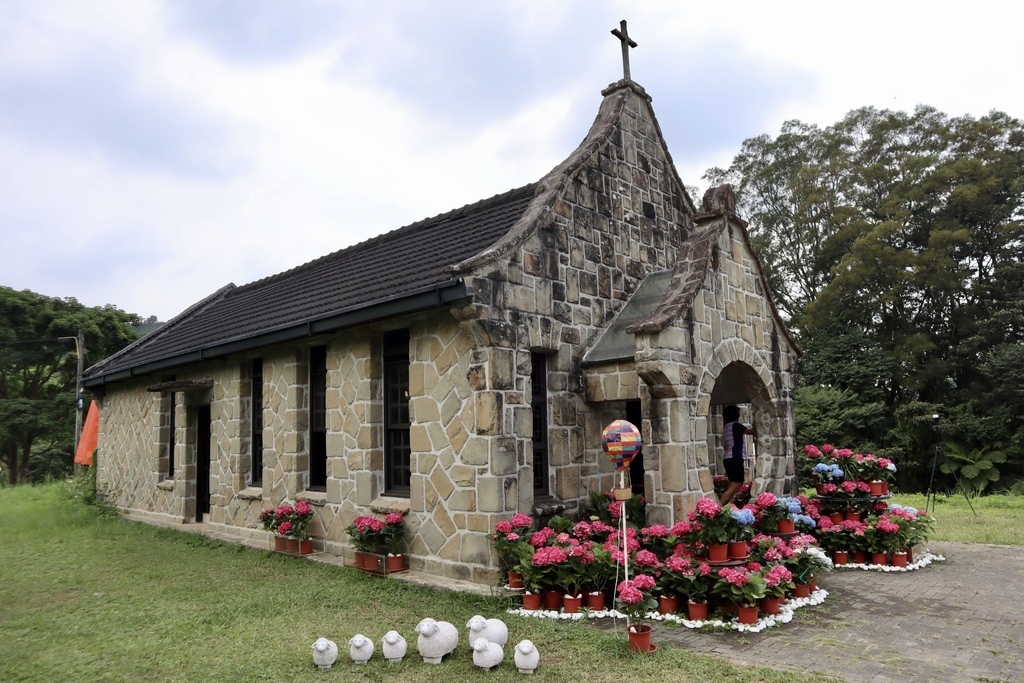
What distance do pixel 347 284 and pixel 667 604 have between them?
675 centimetres

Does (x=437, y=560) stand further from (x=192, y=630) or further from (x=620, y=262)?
(x=620, y=262)

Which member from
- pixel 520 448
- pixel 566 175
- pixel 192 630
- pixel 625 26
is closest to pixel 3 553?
pixel 192 630

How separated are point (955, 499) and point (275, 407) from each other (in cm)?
1663

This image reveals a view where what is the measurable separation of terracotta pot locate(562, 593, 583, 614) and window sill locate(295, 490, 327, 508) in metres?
4.49

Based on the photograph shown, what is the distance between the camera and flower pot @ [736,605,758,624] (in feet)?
19.9

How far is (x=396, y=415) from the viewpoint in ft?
29.8

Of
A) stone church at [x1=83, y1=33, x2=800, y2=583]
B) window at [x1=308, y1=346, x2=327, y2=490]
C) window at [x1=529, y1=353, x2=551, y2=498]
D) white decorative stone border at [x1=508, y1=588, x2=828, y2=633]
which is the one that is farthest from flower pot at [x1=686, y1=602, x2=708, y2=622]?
window at [x1=308, y1=346, x2=327, y2=490]

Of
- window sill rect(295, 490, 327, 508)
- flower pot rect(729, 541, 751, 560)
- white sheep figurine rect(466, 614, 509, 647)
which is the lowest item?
white sheep figurine rect(466, 614, 509, 647)

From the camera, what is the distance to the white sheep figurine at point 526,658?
4.99m

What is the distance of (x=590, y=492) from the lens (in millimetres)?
8711

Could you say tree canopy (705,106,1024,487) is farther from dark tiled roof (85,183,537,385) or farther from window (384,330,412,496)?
window (384,330,412,496)

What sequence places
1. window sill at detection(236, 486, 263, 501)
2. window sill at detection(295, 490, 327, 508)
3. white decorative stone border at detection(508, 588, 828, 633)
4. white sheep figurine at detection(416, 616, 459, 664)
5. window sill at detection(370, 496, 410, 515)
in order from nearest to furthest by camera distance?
white sheep figurine at detection(416, 616, 459, 664), white decorative stone border at detection(508, 588, 828, 633), window sill at detection(370, 496, 410, 515), window sill at detection(295, 490, 327, 508), window sill at detection(236, 486, 263, 501)

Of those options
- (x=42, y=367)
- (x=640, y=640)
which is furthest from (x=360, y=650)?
(x=42, y=367)

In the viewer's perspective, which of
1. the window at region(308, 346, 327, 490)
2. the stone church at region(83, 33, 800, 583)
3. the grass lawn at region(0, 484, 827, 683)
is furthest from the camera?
the window at region(308, 346, 327, 490)
